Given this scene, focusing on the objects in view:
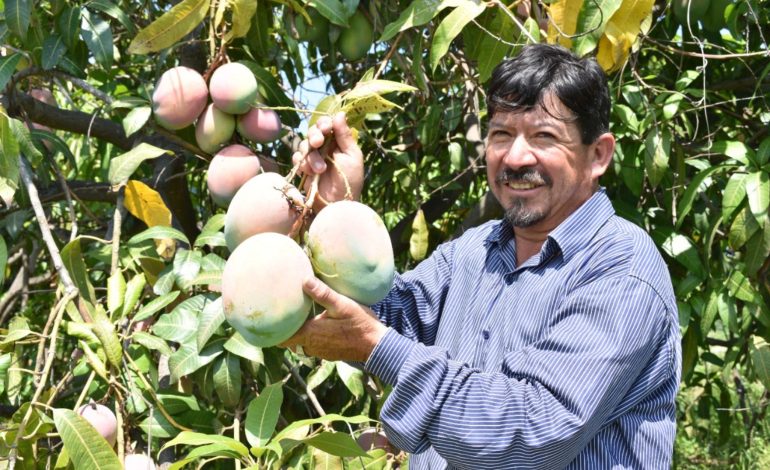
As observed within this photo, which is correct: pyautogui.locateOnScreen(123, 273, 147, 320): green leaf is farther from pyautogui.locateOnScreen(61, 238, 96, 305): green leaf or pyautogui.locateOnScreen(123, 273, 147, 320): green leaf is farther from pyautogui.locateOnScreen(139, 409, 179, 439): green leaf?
pyautogui.locateOnScreen(139, 409, 179, 439): green leaf

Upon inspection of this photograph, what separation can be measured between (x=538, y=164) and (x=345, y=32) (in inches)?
28.2

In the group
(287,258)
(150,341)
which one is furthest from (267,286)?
(150,341)

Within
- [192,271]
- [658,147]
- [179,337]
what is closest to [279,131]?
[192,271]

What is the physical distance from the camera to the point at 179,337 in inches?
71.4

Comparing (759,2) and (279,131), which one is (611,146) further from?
(759,2)

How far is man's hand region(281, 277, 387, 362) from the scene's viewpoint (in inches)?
48.8

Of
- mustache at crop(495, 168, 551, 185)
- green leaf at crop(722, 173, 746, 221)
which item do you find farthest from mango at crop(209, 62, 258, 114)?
green leaf at crop(722, 173, 746, 221)

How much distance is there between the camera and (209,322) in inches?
69.4

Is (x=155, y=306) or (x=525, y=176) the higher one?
(x=525, y=176)

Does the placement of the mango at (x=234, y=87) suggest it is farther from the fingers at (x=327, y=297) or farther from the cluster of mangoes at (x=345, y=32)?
the fingers at (x=327, y=297)

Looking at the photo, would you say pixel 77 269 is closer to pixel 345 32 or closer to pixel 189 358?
pixel 189 358

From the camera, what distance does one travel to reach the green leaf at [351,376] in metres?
2.05

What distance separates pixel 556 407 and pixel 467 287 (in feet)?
1.34

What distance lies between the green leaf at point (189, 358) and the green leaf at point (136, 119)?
0.43 m
